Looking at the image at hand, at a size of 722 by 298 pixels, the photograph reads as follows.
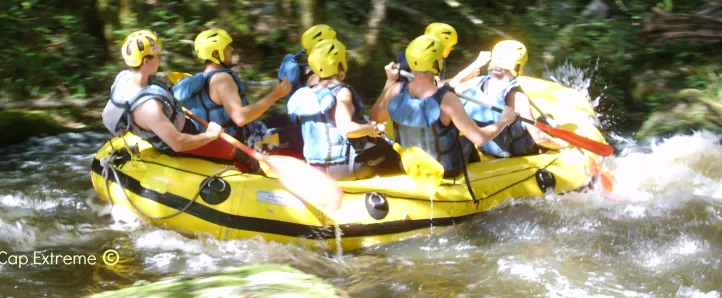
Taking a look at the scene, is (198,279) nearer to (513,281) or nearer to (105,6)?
(513,281)

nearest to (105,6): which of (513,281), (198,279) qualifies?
(513,281)

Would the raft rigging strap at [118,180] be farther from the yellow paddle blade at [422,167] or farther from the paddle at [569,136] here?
the paddle at [569,136]

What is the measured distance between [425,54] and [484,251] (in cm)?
126

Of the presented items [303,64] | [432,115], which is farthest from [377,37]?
[432,115]

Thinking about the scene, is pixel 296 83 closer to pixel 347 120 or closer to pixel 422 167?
pixel 347 120

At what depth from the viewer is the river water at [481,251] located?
4.47m

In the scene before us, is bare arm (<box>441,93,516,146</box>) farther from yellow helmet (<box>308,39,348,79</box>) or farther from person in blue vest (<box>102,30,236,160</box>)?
person in blue vest (<box>102,30,236,160</box>)

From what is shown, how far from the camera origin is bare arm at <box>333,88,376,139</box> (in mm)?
4840

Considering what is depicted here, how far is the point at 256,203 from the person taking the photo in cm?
479

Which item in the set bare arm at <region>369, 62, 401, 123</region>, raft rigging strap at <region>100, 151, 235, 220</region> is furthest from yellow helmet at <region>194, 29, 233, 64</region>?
bare arm at <region>369, 62, 401, 123</region>

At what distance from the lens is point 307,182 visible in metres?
4.73

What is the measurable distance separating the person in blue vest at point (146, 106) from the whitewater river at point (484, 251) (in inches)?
23.4

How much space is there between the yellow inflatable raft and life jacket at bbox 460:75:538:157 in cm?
30

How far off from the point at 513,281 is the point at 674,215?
1.39 m
